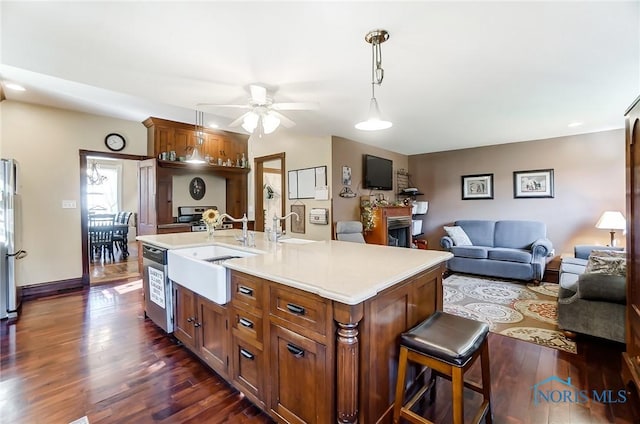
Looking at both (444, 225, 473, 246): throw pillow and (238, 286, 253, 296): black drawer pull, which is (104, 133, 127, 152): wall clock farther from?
(444, 225, 473, 246): throw pillow

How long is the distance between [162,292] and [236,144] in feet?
13.0

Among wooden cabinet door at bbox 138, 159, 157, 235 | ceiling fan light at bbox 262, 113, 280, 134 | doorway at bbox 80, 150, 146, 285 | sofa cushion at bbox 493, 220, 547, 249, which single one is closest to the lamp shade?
sofa cushion at bbox 493, 220, 547, 249

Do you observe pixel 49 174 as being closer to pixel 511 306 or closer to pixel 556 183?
pixel 511 306

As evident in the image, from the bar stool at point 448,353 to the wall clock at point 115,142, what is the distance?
5188 millimetres

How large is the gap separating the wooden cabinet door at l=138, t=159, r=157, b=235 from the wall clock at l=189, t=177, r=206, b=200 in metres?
0.99

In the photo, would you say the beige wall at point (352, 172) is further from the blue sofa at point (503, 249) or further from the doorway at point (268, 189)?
the blue sofa at point (503, 249)

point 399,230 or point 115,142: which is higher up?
point 115,142

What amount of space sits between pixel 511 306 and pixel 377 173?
9.87 feet

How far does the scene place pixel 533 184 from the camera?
5074 millimetres

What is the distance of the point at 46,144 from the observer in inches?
158

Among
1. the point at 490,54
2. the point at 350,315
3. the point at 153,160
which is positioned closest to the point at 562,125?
the point at 490,54

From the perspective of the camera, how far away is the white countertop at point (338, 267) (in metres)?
1.25

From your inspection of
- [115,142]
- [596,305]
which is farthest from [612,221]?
[115,142]

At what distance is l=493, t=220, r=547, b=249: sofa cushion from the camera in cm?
484
